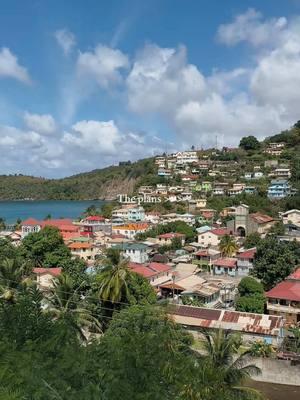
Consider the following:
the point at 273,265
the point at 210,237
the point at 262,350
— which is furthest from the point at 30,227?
the point at 262,350

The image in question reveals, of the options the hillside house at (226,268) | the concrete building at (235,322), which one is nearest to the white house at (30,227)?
the hillside house at (226,268)

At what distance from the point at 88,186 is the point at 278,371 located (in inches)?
5705

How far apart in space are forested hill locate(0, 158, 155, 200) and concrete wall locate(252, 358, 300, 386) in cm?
9508

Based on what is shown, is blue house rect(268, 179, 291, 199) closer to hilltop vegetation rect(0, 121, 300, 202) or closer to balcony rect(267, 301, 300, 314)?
hilltop vegetation rect(0, 121, 300, 202)

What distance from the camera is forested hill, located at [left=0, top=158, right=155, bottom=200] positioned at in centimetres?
13070

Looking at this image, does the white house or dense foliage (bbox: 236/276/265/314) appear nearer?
dense foliage (bbox: 236/276/265/314)

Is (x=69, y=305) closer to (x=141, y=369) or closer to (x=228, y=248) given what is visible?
(x=141, y=369)

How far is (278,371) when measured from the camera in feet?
60.4

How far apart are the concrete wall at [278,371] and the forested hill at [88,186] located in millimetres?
95078

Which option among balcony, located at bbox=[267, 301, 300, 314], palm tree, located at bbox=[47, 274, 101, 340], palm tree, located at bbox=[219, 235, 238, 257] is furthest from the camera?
palm tree, located at bbox=[219, 235, 238, 257]

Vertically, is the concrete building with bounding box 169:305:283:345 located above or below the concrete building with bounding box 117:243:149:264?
below

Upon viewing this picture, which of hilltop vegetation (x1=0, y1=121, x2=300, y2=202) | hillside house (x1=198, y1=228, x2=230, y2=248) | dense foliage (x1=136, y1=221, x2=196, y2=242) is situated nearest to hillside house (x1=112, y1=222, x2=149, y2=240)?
dense foliage (x1=136, y1=221, x2=196, y2=242)

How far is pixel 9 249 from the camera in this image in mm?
36281

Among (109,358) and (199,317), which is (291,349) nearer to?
(199,317)
